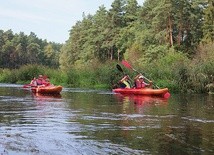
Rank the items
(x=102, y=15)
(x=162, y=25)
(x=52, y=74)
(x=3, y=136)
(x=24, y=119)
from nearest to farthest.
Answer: (x=3, y=136) → (x=24, y=119) → (x=52, y=74) → (x=162, y=25) → (x=102, y=15)

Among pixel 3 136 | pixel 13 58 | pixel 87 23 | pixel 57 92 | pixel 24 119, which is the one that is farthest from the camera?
pixel 13 58

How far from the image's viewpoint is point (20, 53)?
96562 mm

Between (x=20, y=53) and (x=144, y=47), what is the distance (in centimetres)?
5207

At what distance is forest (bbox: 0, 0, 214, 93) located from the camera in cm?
2763

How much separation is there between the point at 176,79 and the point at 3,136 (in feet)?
64.0

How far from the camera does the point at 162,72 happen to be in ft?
94.8

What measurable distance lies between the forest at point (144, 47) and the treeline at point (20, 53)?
1532mm

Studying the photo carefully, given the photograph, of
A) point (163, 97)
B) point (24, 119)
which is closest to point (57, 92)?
point (163, 97)

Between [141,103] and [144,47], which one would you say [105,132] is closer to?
[141,103]

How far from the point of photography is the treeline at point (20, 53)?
308ft

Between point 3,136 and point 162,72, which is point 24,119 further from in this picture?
point 162,72

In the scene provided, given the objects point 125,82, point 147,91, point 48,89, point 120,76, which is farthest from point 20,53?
point 147,91

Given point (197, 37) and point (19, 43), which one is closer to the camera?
point (197, 37)

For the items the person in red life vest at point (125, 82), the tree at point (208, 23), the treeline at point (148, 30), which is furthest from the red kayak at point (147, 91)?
the tree at point (208, 23)
